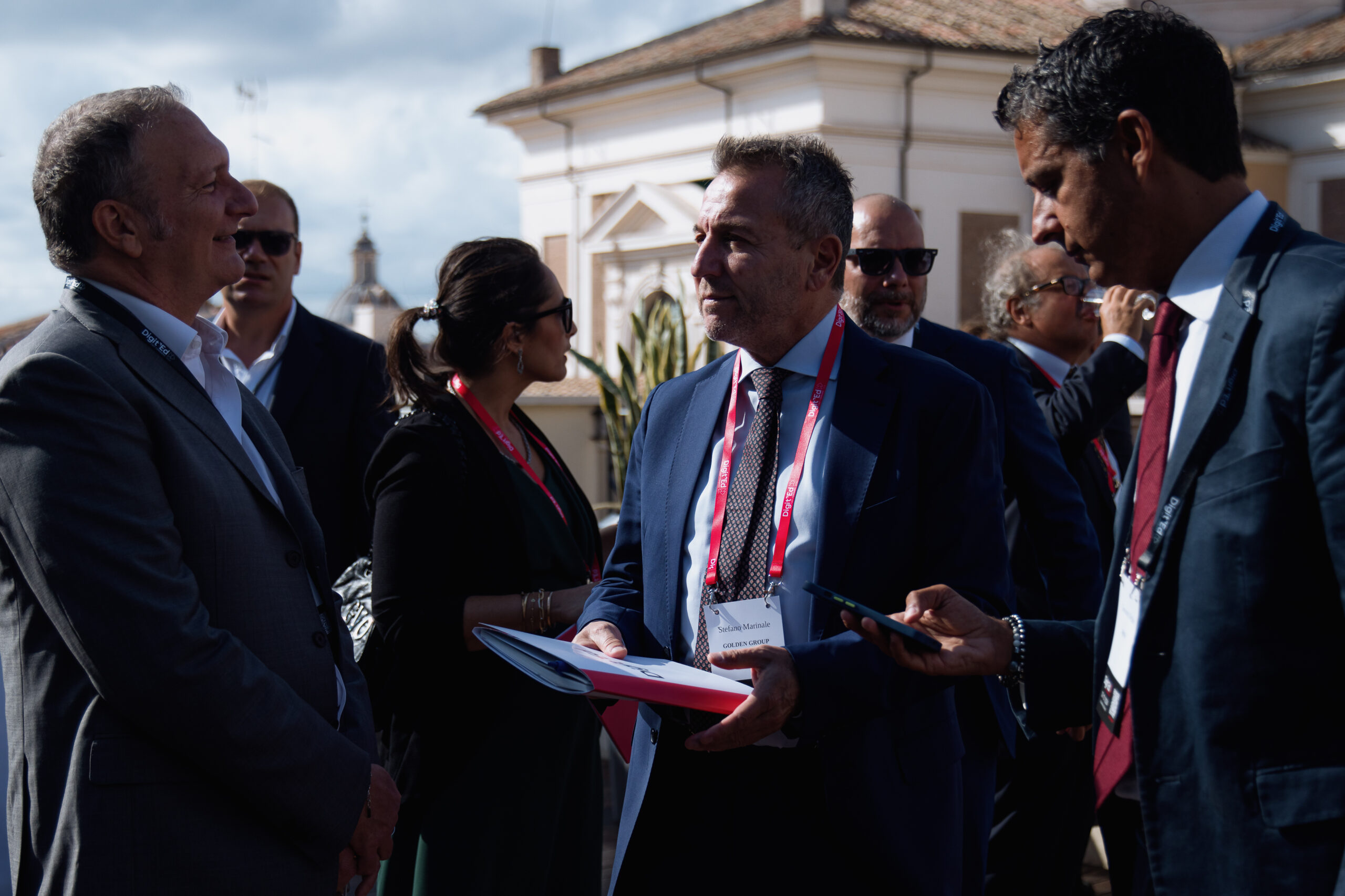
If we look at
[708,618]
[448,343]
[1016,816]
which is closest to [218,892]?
[708,618]

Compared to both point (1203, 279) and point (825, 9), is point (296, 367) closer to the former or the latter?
point (1203, 279)

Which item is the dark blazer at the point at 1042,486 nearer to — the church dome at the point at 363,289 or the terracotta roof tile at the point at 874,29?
the terracotta roof tile at the point at 874,29

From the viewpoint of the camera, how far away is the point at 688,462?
2449mm

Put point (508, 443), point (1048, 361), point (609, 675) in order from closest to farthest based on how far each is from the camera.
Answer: point (609, 675), point (508, 443), point (1048, 361)

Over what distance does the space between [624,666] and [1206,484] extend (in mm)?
917

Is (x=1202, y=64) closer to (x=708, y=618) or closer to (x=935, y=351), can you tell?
(x=708, y=618)

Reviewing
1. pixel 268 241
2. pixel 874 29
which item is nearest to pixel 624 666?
pixel 268 241

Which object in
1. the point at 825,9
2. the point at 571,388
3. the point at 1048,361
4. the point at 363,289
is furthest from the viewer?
the point at 363,289

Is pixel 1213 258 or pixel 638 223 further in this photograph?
pixel 638 223

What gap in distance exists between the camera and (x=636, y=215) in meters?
28.8

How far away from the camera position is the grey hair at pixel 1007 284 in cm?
403

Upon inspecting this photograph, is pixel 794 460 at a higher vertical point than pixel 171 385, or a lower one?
lower

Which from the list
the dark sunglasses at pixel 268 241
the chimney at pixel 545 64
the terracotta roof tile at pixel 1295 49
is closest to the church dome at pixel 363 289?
the chimney at pixel 545 64

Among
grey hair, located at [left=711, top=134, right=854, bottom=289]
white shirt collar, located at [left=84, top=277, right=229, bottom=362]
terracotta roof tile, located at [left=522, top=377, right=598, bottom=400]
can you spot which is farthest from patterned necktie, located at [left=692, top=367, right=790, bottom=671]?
terracotta roof tile, located at [left=522, top=377, right=598, bottom=400]
